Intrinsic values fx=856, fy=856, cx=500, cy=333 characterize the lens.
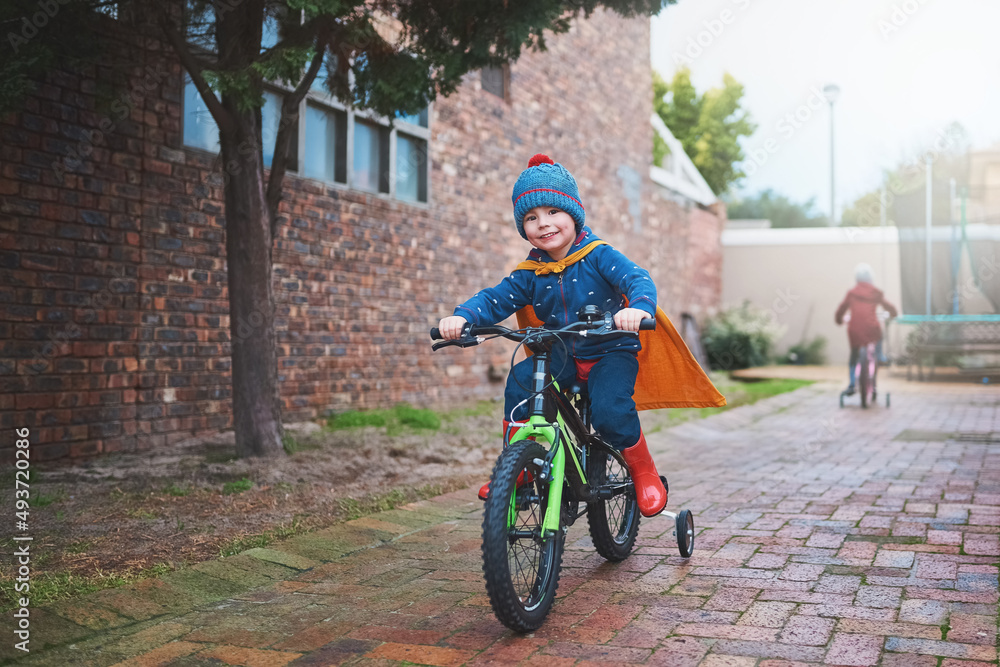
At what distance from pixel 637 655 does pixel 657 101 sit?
117 feet

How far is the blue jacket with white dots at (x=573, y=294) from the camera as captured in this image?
10.7ft

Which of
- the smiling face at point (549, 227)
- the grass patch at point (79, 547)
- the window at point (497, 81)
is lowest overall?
the grass patch at point (79, 547)

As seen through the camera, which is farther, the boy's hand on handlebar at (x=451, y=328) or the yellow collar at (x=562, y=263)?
the yellow collar at (x=562, y=263)

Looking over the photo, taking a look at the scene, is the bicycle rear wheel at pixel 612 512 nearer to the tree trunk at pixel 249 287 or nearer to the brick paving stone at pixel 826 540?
the brick paving stone at pixel 826 540

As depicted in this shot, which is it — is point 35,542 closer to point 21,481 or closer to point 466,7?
point 21,481

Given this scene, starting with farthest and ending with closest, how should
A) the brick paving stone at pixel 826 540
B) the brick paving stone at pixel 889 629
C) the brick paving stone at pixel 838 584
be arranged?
the brick paving stone at pixel 826 540 → the brick paving stone at pixel 838 584 → the brick paving stone at pixel 889 629

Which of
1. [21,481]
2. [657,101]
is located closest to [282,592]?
[21,481]

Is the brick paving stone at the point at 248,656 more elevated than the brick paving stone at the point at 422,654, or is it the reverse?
the brick paving stone at the point at 422,654

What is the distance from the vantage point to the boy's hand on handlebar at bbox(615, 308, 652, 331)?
9.27ft

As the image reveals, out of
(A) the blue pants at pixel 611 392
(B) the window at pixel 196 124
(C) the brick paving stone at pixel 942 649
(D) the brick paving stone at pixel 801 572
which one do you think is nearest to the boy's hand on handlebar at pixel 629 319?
(A) the blue pants at pixel 611 392

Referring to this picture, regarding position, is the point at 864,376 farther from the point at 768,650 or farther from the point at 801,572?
the point at 768,650

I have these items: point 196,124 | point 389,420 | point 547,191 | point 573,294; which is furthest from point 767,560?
point 196,124

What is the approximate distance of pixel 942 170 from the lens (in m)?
16.1

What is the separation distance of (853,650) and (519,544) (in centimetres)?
107
